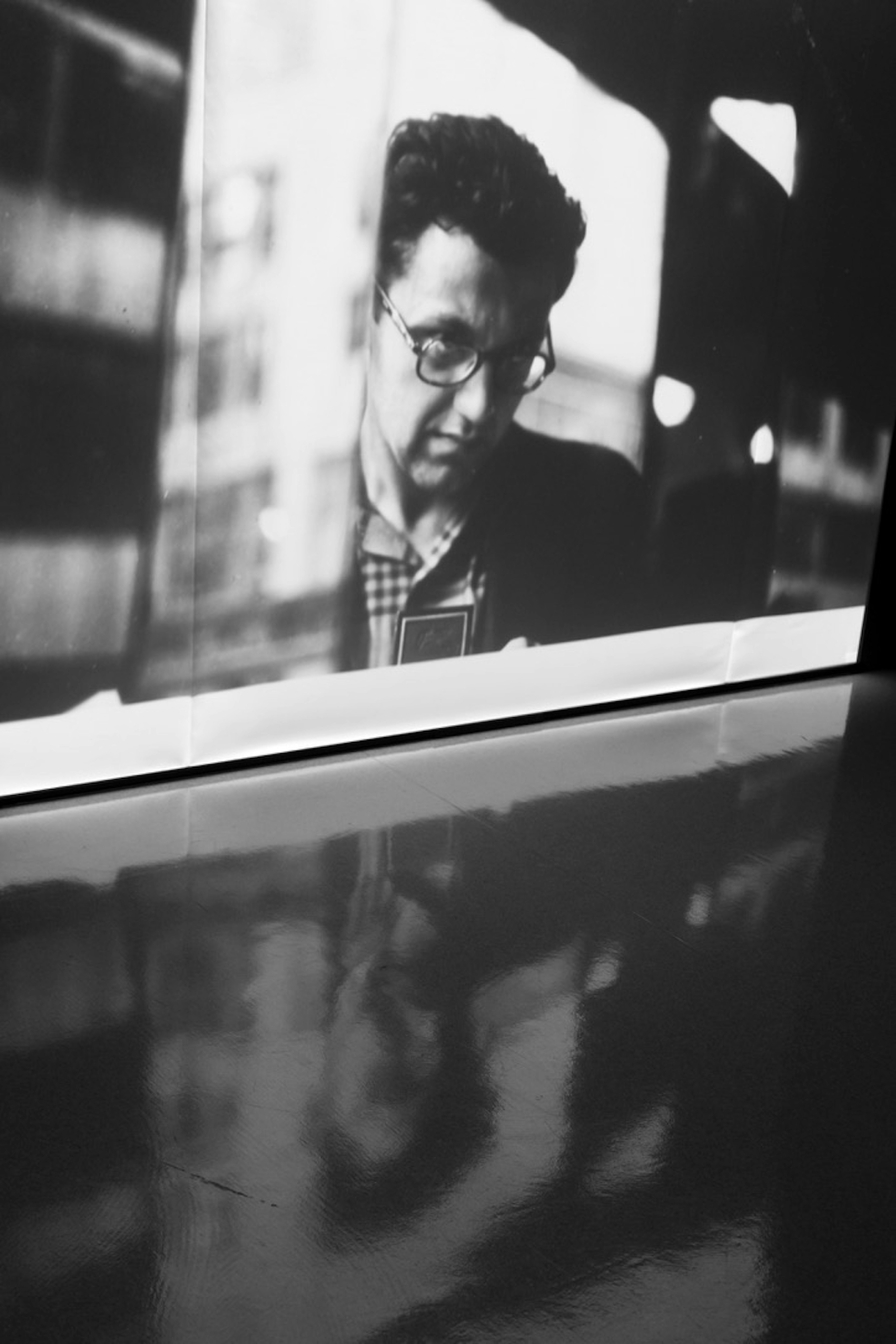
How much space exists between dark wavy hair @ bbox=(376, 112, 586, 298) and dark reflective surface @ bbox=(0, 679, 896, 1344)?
62.4 inches

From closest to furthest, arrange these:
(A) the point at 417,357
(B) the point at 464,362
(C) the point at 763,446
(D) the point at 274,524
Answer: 1. (D) the point at 274,524
2. (A) the point at 417,357
3. (B) the point at 464,362
4. (C) the point at 763,446

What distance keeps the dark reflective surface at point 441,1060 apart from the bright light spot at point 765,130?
223 centimetres

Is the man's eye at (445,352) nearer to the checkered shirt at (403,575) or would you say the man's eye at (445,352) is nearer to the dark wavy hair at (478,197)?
the dark wavy hair at (478,197)

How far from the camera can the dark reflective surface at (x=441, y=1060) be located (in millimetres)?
2051

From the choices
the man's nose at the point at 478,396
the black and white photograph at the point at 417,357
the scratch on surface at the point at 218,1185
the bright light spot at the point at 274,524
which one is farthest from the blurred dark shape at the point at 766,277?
the scratch on surface at the point at 218,1185

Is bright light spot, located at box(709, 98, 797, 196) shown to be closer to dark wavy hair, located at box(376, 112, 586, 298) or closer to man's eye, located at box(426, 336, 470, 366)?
dark wavy hair, located at box(376, 112, 586, 298)

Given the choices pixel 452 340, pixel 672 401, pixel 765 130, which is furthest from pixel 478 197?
pixel 765 130

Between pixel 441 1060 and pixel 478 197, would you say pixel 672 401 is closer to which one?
pixel 478 197

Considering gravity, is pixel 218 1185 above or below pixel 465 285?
below

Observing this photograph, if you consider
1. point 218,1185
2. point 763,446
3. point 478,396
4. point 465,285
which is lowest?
point 218,1185

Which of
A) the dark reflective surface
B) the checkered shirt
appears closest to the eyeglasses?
the checkered shirt

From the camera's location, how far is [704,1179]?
2.35 meters

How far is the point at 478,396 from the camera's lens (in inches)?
168

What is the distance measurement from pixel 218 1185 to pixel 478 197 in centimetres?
296
